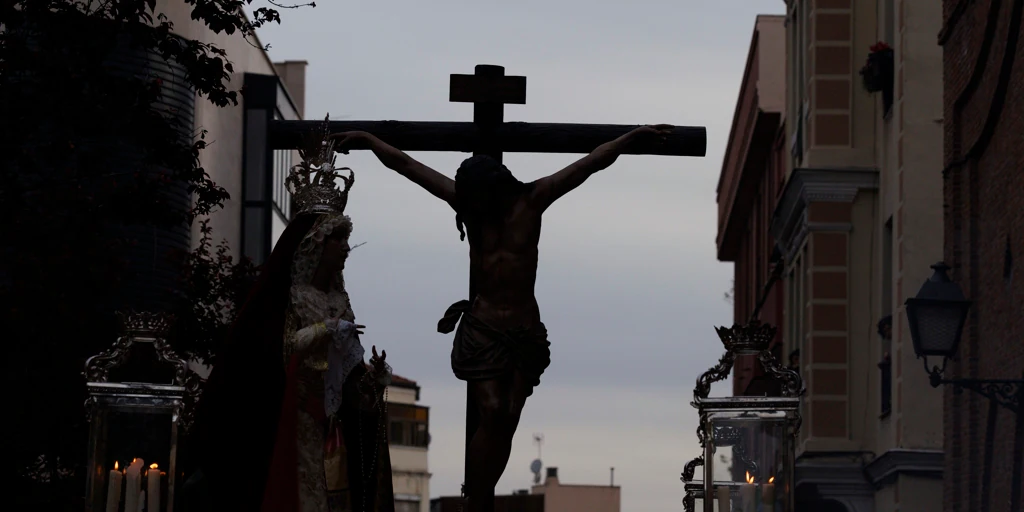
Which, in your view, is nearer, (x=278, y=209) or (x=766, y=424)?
(x=766, y=424)

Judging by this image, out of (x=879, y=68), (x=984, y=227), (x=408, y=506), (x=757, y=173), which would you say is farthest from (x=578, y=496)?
(x=984, y=227)

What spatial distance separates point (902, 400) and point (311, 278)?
16.5 m

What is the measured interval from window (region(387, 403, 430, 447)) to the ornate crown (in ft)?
275

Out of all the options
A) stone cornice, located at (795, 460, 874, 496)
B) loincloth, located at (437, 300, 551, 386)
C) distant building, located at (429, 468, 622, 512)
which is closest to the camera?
loincloth, located at (437, 300, 551, 386)

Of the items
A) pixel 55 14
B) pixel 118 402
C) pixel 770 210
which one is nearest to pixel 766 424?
pixel 118 402

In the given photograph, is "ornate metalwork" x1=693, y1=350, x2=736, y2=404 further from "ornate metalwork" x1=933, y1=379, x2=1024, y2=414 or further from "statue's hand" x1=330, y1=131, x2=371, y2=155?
"ornate metalwork" x1=933, y1=379, x2=1024, y2=414

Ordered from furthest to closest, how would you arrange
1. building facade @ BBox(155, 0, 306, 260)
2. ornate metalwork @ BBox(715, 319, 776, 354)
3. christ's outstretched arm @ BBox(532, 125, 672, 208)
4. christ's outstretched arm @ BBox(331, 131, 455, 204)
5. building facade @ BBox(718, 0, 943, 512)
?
1. building facade @ BBox(155, 0, 306, 260)
2. building facade @ BBox(718, 0, 943, 512)
3. christ's outstretched arm @ BBox(331, 131, 455, 204)
4. ornate metalwork @ BBox(715, 319, 776, 354)
5. christ's outstretched arm @ BBox(532, 125, 672, 208)

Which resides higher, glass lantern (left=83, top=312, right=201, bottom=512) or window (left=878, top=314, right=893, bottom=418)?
window (left=878, top=314, right=893, bottom=418)

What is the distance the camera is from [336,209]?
12.6 meters

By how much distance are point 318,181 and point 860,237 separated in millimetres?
20983

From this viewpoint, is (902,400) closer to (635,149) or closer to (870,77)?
(870,77)

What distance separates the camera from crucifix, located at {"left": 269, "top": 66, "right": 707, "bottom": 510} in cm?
1243

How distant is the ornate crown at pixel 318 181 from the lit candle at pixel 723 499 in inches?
96.3

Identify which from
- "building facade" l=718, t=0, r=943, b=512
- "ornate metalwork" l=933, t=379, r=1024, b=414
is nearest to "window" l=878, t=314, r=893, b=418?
"building facade" l=718, t=0, r=943, b=512
